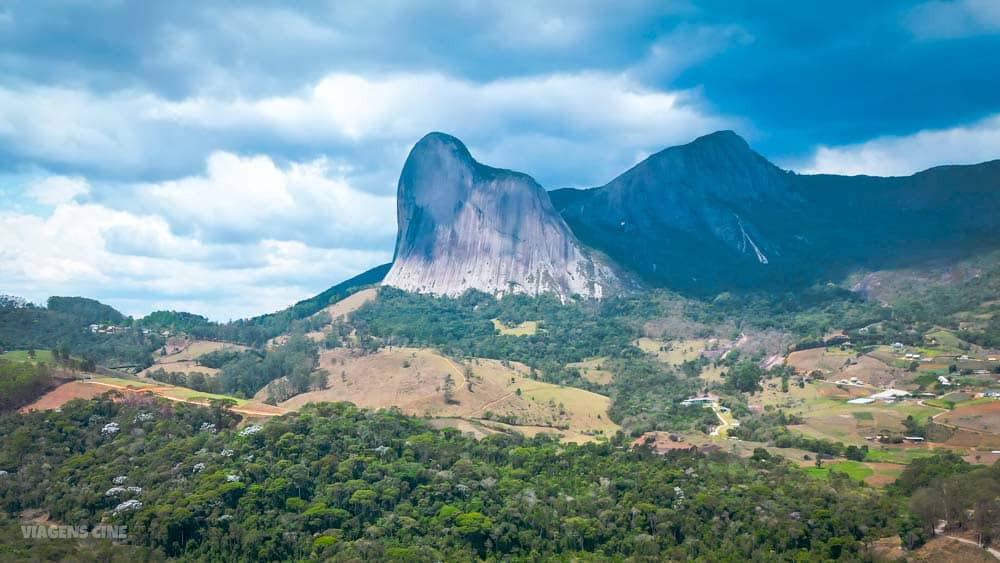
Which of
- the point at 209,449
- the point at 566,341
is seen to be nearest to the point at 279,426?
the point at 209,449

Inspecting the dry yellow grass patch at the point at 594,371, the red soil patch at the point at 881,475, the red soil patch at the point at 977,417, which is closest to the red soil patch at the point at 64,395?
the dry yellow grass patch at the point at 594,371

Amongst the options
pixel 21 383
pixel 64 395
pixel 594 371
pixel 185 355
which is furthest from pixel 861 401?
pixel 185 355

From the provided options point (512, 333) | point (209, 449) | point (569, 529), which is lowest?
point (569, 529)

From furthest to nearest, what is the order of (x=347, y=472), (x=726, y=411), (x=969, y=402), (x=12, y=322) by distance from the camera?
(x=12, y=322) < (x=726, y=411) < (x=969, y=402) < (x=347, y=472)

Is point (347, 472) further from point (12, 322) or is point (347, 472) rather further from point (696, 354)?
point (12, 322)

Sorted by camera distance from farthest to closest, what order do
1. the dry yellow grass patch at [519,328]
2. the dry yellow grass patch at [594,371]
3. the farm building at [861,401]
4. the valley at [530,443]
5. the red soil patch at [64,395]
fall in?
the dry yellow grass patch at [519,328], the dry yellow grass patch at [594,371], the farm building at [861,401], the red soil patch at [64,395], the valley at [530,443]

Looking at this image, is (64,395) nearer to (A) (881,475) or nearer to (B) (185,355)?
(B) (185,355)

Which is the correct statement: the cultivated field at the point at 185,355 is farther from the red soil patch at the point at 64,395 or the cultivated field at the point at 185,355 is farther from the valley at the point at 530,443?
the red soil patch at the point at 64,395
